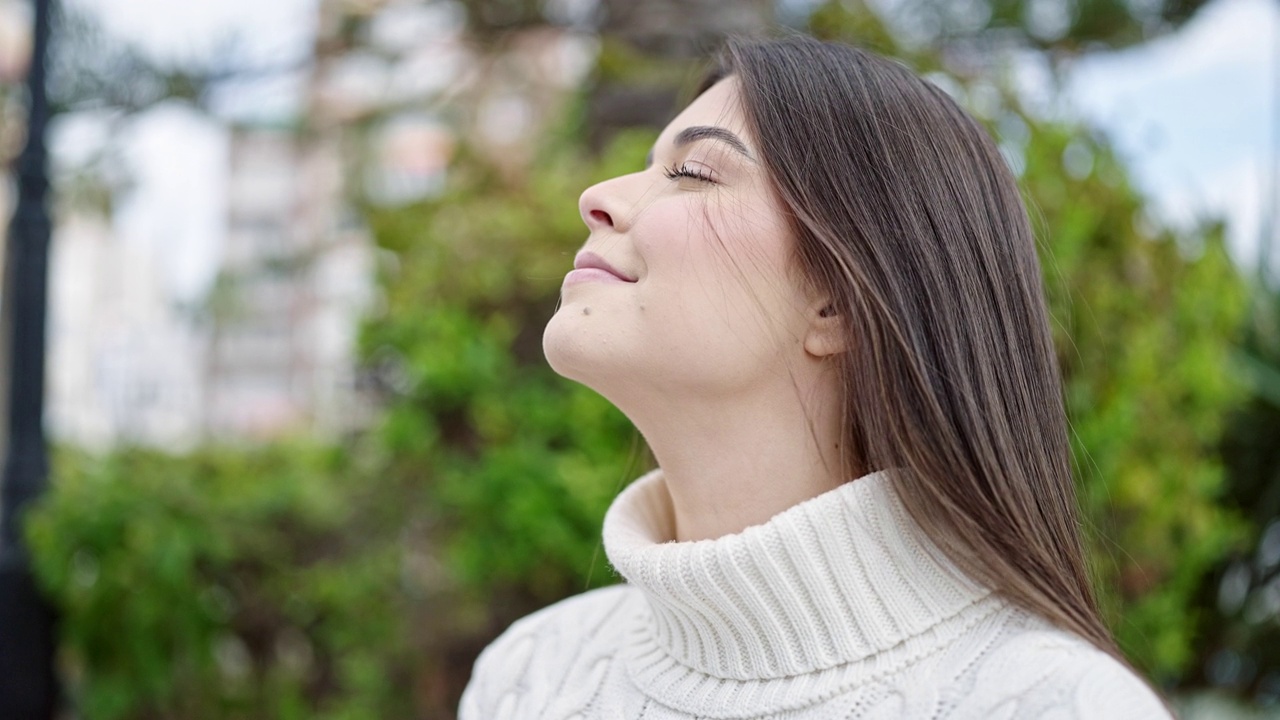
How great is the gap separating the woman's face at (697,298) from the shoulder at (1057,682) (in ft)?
A: 1.35

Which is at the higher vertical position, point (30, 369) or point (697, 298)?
point (697, 298)

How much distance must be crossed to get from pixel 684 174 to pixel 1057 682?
72cm

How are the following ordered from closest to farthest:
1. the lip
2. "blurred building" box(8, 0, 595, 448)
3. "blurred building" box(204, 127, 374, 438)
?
the lip
"blurred building" box(204, 127, 374, 438)
"blurred building" box(8, 0, 595, 448)

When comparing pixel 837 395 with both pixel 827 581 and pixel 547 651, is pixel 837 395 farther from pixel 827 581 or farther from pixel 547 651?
pixel 547 651

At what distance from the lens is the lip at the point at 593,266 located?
1.47m

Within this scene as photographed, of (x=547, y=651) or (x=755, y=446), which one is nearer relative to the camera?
(x=755, y=446)

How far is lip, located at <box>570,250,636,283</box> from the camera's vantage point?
1466 mm

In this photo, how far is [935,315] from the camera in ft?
4.48

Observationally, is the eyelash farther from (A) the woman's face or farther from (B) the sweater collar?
(B) the sweater collar

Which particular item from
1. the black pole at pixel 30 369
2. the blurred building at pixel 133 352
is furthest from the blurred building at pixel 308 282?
the black pole at pixel 30 369

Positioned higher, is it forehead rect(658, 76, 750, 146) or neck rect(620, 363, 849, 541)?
forehead rect(658, 76, 750, 146)

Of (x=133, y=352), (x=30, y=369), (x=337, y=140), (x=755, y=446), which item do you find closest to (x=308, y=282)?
(x=337, y=140)

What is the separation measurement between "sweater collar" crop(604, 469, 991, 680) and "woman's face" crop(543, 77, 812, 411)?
0.59ft

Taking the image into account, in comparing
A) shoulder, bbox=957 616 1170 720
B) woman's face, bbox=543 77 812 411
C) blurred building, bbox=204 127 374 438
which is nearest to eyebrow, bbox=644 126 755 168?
woman's face, bbox=543 77 812 411
